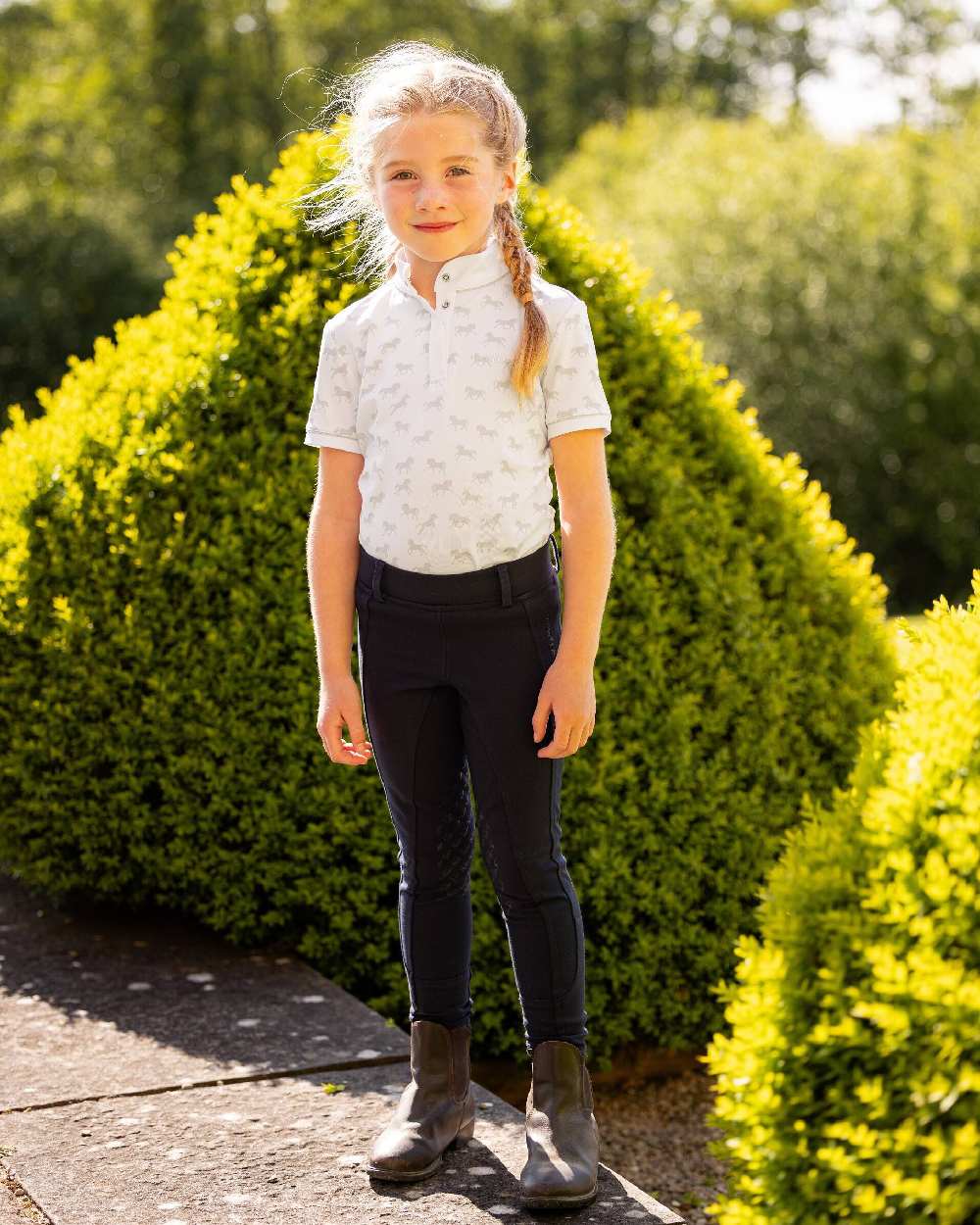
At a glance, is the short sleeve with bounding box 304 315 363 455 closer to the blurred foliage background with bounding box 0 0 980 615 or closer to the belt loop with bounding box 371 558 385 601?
the belt loop with bounding box 371 558 385 601

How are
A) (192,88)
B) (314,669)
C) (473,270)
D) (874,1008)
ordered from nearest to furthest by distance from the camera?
(874,1008) < (473,270) < (314,669) < (192,88)

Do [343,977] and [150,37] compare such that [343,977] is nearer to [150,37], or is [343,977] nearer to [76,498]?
[76,498]

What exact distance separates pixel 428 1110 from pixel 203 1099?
60cm

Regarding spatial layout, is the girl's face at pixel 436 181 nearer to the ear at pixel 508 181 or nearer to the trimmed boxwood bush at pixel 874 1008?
the ear at pixel 508 181

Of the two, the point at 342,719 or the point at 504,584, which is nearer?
the point at 504,584

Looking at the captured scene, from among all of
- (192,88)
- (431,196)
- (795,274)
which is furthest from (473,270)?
(192,88)

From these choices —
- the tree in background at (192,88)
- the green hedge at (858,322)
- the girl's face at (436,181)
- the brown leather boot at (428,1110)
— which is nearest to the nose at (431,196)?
the girl's face at (436,181)

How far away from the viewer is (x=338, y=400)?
2.79 meters

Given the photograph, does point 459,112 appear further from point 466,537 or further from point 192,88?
point 192,88

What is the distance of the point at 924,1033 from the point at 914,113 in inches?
1857

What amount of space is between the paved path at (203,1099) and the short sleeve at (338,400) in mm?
1407

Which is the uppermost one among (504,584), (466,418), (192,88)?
(192,88)

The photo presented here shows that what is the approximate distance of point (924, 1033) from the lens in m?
1.87

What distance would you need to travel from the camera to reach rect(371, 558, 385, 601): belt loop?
107 inches
